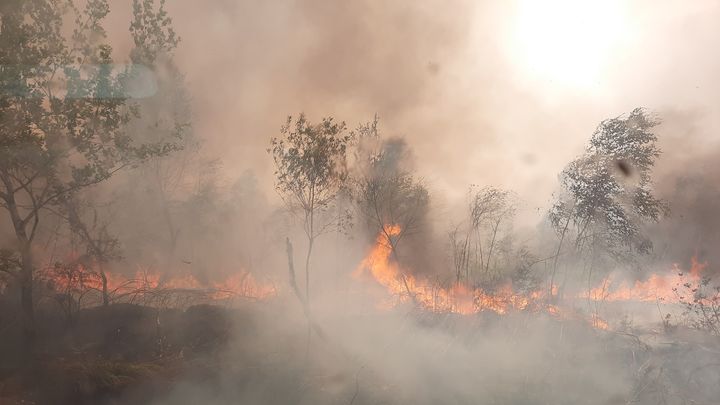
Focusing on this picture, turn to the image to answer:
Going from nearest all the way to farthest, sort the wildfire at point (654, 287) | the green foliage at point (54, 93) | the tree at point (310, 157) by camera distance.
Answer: the green foliage at point (54, 93) → the tree at point (310, 157) → the wildfire at point (654, 287)

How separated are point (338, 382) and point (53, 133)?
14.0 m

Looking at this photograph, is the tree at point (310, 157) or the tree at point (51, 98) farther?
the tree at point (310, 157)

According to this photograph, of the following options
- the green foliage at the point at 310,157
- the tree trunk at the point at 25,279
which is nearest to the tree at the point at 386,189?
the green foliage at the point at 310,157

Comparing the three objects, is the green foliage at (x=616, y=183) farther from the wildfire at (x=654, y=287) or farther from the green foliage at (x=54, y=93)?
the green foliage at (x=54, y=93)

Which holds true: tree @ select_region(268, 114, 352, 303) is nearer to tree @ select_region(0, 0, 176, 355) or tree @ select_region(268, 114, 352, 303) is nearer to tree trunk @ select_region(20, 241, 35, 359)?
tree @ select_region(0, 0, 176, 355)

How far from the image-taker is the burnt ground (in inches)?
603

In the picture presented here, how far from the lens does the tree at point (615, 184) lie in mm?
21250

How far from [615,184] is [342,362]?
16.6 meters

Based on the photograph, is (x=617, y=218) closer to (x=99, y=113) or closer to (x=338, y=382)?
(x=338, y=382)

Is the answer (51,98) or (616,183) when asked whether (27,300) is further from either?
(616,183)

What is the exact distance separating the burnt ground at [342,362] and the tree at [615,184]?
450 cm

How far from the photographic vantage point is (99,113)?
14.2 m

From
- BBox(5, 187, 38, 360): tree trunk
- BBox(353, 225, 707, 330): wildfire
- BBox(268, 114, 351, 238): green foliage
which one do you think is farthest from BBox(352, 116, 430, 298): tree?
BBox(5, 187, 38, 360): tree trunk

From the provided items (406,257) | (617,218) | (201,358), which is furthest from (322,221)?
(617,218)
